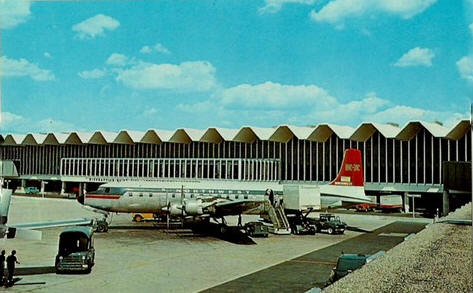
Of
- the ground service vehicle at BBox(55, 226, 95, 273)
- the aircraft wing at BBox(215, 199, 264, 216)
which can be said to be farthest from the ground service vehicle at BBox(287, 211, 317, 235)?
the ground service vehicle at BBox(55, 226, 95, 273)

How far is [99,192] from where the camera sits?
44.7 metres

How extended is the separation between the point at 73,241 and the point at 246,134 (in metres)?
61.4

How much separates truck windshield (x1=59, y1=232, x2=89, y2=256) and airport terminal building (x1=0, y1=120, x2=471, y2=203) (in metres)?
46.5

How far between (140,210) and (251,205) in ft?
35.8

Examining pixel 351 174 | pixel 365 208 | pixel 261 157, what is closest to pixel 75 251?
pixel 351 174

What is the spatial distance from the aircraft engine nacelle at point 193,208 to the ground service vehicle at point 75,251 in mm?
15335

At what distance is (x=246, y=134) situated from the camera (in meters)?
85.5

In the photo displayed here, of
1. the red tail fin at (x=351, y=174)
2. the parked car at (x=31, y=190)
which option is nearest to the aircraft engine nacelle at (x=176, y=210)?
the red tail fin at (x=351, y=174)

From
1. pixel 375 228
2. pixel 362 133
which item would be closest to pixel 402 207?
pixel 362 133

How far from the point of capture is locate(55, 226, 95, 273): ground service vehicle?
78.7ft

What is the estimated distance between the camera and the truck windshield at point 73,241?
25109 mm

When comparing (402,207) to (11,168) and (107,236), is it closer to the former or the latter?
(107,236)

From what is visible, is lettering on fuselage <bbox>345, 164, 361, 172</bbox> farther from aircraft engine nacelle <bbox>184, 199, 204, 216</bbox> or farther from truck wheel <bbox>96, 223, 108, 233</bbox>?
truck wheel <bbox>96, 223, 108, 233</bbox>

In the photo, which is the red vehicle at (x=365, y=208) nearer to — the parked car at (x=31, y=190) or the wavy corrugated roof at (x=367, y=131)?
the wavy corrugated roof at (x=367, y=131)
